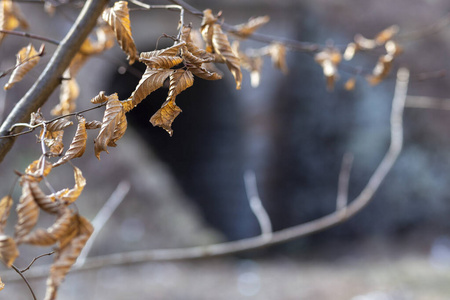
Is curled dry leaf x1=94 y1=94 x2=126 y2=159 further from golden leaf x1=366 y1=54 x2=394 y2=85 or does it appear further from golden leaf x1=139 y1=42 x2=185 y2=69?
golden leaf x1=366 y1=54 x2=394 y2=85

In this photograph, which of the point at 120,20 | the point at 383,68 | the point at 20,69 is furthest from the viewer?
the point at 383,68

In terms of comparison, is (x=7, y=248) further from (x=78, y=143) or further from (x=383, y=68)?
(x=383, y=68)

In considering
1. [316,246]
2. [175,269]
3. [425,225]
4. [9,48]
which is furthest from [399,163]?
[9,48]

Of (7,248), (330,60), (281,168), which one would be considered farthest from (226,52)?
(281,168)

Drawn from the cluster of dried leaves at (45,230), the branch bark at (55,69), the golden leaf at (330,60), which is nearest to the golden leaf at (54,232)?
the cluster of dried leaves at (45,230)

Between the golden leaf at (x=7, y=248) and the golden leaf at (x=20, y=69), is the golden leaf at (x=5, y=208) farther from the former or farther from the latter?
the golden leaf at (x=20, y=69)
